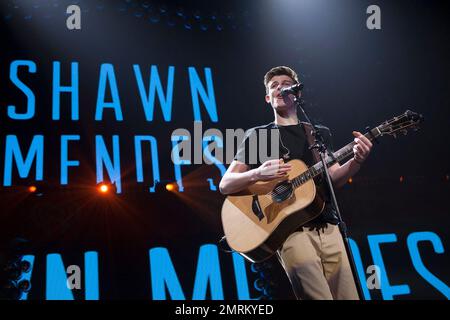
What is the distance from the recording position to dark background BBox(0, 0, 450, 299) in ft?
13.1

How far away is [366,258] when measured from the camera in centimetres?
437

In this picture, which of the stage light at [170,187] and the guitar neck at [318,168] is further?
the stage light at [170,187]

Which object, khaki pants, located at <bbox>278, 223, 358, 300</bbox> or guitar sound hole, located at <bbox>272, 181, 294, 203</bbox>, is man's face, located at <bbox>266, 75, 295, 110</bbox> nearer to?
guitar sound hole, located at <bbox>272, 181, 294, 203</bbox>

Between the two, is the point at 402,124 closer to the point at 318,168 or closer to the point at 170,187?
the point at 318,168

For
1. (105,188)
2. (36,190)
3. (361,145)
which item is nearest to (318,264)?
(361,145)

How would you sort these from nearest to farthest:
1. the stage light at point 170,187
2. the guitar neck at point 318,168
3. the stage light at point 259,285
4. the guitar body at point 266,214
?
the guitar body at point 266,214, the guitar neck at point 318,168, the stage light at point 259,285, the stage light at point 170,187

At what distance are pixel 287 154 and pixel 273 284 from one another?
5.64ft

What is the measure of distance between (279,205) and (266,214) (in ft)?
0.32

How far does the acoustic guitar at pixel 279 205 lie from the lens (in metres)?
2.56

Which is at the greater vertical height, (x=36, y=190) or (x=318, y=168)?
(x=36, y=190)

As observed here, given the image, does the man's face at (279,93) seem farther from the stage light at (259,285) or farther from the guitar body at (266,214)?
the stage light at (259,285)

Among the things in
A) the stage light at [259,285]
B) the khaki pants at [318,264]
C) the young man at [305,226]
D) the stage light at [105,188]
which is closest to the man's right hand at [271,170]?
the young man at [305,226]

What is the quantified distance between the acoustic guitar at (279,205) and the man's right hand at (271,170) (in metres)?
0.10

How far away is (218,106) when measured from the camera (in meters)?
4.66
